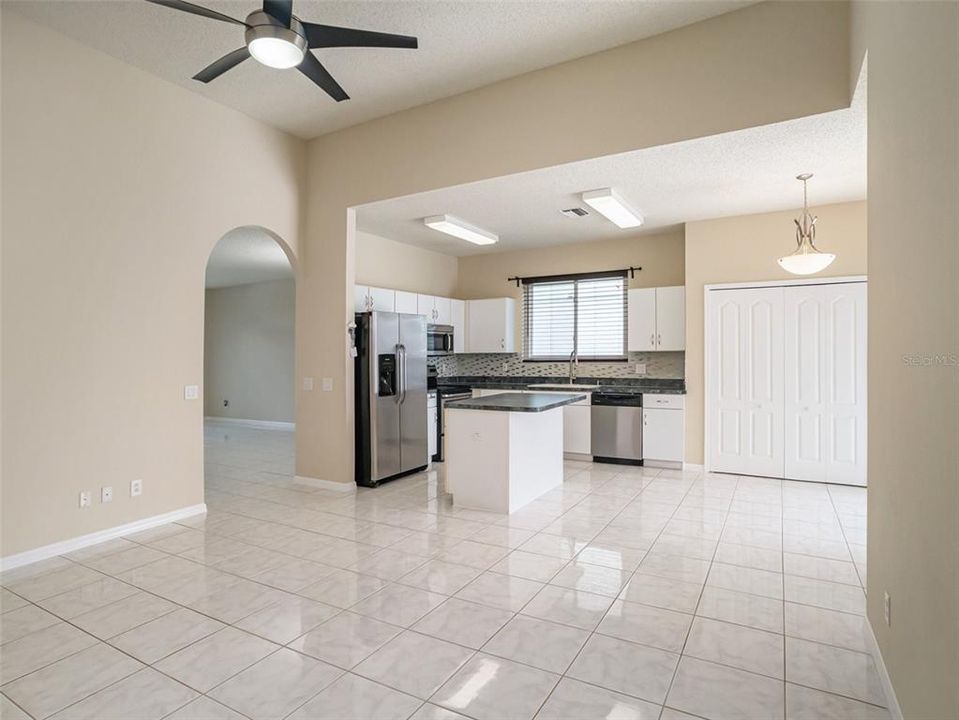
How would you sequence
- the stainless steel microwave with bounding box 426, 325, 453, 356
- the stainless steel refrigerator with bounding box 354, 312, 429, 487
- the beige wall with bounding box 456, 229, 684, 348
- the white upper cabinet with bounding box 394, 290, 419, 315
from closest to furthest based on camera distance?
the stainless steel refrigerator with bounding box 354, 312, 429, 487 → the white upper cabinet with bounding box 394, 290, 419, 315 → the beige wall with bounding box 456, 229, 684, 348 → the stainless steel microwave with bounding box 426, 325, 453, 356

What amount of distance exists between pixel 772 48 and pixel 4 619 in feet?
17.3

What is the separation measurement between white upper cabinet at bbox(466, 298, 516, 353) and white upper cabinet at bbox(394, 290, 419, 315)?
114cm

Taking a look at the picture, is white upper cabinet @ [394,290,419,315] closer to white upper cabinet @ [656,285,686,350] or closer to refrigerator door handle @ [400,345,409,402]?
refrigerator door handle @ [400,345,409,402]

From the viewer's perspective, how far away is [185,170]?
427cm

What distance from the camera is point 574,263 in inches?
278

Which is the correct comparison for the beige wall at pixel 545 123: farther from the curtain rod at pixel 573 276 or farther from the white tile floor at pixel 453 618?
the curtain rod at pixel 573 276

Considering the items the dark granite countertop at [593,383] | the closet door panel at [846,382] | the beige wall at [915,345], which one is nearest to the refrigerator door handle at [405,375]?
the dark granite countertop at [593,383]

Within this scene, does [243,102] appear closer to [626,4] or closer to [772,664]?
[626,4]

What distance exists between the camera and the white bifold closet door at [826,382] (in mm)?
5062

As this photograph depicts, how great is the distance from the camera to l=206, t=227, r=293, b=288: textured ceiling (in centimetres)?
660

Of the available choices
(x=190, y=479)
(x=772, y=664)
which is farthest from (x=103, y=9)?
(x=772, y=664)

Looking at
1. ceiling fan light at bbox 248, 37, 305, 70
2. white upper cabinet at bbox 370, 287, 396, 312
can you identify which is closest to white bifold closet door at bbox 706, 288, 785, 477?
white upper cabinet at bbox 370, 287, 396, 312

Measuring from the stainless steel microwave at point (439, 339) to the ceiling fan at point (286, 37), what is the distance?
390 centimetres

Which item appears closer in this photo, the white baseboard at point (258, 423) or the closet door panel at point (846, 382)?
the closet door panel at point (846, 382)
